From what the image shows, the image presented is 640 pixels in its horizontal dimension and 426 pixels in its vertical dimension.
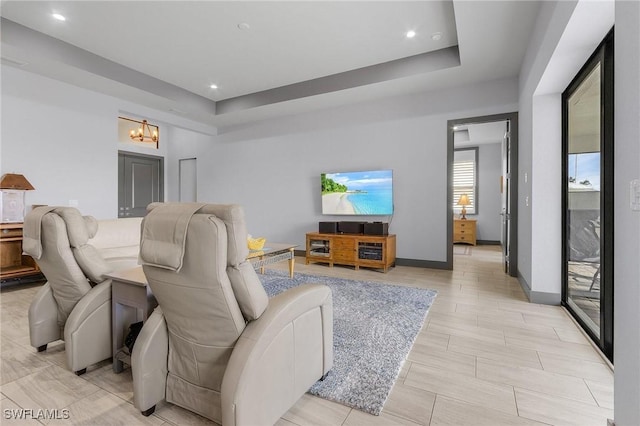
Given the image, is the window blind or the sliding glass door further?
the window blind

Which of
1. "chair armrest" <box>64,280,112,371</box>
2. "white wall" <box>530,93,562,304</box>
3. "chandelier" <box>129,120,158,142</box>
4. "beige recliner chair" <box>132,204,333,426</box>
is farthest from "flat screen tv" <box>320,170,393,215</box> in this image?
"chandelier" <box>129,120,158,142</box>

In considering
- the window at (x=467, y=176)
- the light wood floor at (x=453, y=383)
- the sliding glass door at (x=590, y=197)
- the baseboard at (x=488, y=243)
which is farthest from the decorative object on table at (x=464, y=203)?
the light wood floor at (x=453, y=383)

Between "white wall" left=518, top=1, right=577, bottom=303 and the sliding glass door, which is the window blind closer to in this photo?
"white wall" left=518, top=1, right=577, bottom=303

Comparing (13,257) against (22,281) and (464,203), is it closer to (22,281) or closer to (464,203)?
(22,281)

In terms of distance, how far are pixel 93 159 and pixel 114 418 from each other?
482cm

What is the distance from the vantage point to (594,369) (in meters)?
1.93

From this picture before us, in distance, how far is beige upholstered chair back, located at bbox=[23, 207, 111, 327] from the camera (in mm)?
1850

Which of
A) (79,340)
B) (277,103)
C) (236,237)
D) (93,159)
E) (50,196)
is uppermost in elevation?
(277,103)

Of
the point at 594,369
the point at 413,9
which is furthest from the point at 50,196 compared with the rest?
the point at 594,369

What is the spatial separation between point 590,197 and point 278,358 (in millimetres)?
2808

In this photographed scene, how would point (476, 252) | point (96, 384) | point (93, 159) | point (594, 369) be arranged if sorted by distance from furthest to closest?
point (476, 252) → point (93, 159) → point (594, 369) → point (96, 384)

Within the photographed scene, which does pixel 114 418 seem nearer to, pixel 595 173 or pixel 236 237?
pixel 236 237

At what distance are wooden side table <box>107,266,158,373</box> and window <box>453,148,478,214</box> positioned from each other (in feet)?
26.3

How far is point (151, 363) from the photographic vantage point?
1460 millimetres
